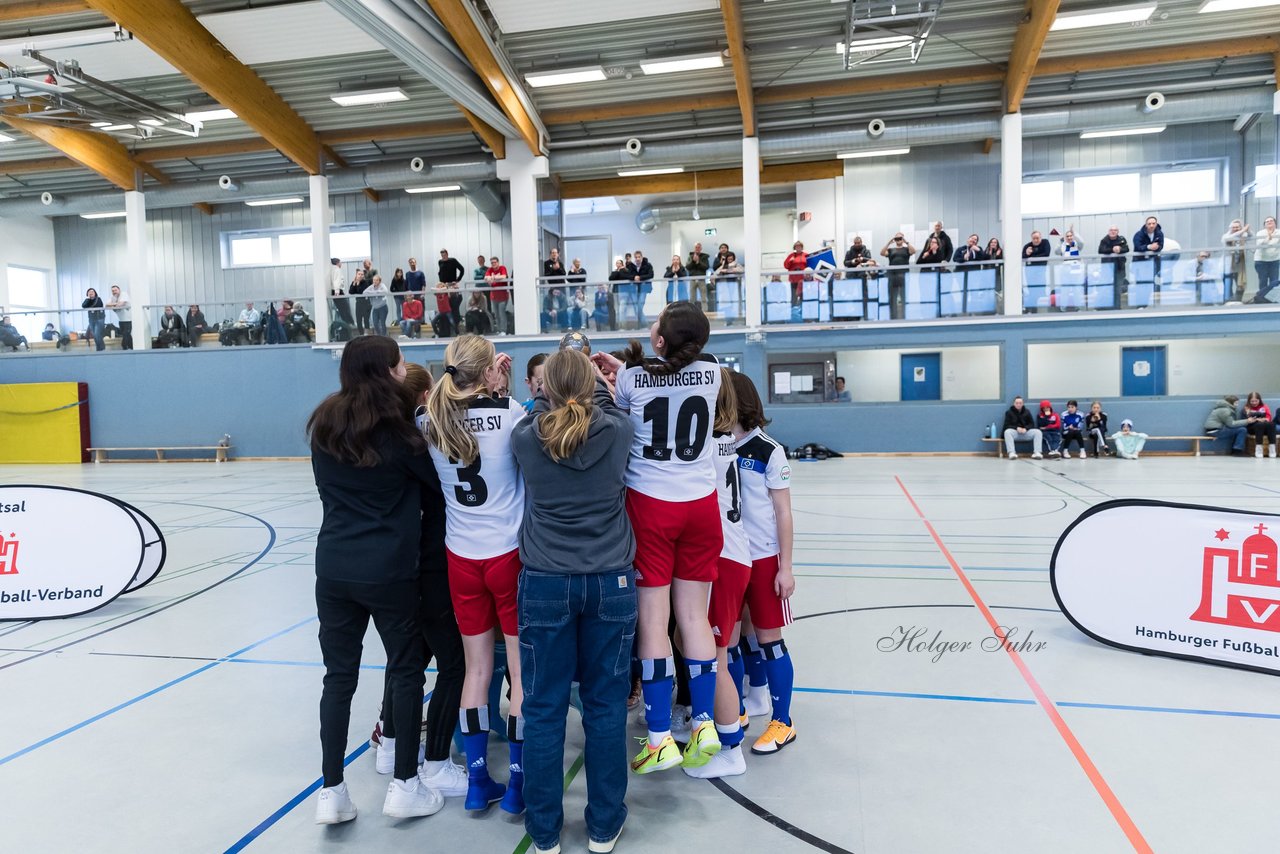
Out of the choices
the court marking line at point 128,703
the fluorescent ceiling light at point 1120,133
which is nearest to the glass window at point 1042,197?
the fluorescent ceiling light at point 1120,133

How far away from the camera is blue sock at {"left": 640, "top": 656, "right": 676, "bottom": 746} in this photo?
316 centimetres

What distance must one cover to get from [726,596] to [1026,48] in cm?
1715

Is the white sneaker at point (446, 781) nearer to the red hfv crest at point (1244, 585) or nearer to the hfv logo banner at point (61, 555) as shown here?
the hfv logo banner at point (61, 555)

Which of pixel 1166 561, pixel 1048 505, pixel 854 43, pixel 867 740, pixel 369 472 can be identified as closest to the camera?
pixel 369 472

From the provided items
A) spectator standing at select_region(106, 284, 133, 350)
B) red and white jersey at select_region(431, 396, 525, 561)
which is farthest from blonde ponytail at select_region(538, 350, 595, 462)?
spectator standing at select_region(106, 284, 133, 350)

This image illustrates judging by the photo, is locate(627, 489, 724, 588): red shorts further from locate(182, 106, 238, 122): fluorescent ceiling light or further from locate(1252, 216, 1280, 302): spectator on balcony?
locate(182, 106, 238, 122): fluorescent ceiling light

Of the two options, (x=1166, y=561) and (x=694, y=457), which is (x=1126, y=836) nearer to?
(x=694, y=457)

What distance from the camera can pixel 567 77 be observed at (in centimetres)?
1795

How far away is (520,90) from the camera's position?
1845 cm

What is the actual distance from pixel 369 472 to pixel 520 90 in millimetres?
17659

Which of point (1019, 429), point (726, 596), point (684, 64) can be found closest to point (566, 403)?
point (726, 596)

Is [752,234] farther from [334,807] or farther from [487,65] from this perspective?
[334,807]

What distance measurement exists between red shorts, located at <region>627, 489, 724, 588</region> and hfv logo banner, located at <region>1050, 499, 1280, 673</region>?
2983mm

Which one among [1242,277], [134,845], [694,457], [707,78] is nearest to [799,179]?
[707,78]
